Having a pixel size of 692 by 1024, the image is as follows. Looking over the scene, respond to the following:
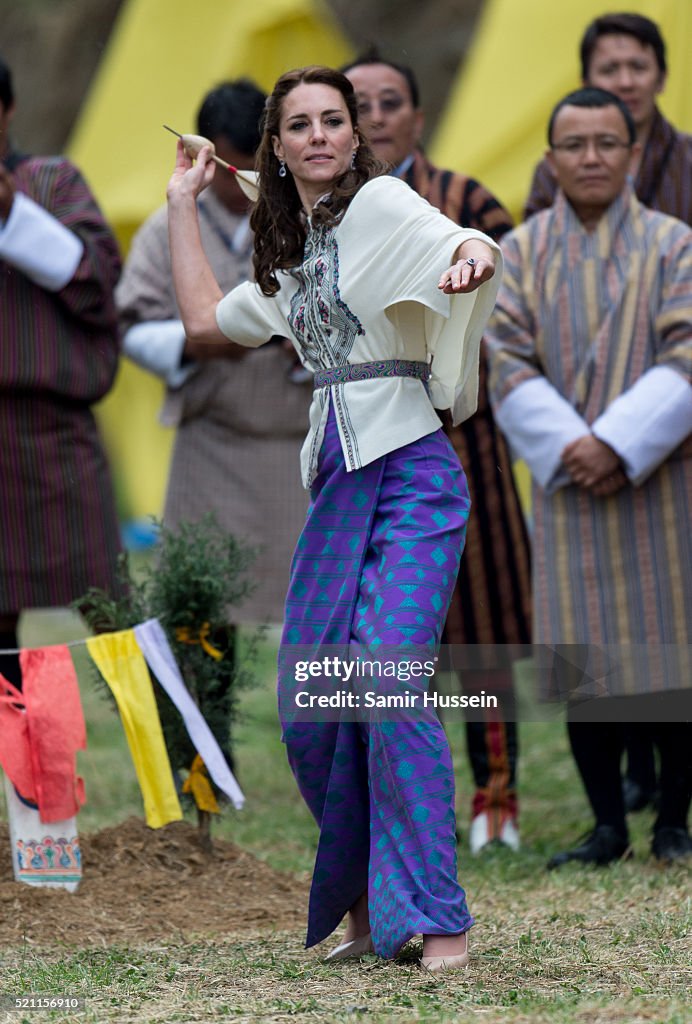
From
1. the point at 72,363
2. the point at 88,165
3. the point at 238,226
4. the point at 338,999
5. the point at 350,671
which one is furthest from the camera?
the point at 88,165

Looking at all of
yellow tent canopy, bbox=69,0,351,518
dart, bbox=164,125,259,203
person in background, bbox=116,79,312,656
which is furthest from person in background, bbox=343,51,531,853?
yellow tent canopy, bbox=69,0,351,518

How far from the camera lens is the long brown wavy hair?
3527 millimetres

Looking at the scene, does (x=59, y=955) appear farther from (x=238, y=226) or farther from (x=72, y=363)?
(x=238, y=226)

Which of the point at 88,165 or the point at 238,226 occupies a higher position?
the point at 88,165

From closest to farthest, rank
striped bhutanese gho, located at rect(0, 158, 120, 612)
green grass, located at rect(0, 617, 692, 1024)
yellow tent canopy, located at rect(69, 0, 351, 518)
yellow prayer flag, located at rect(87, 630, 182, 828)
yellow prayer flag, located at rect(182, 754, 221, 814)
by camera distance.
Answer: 1. green grass, located at rect(0, 617, 692, 1024)
2. yellow prayer flag, located at rect(87, 630, 182, 828)
3. yellow prayer flag, located at rect(182, 754, 221, 814)
4. striped bhutanese gho, located at rect(0, 158, 120, 612)
5. yellow tent canopy, located at rect(69, 0, 351, 518)

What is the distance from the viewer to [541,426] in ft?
15.0

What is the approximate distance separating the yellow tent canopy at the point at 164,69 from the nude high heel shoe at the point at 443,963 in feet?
16.0

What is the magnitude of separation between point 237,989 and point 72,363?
2.26 meters

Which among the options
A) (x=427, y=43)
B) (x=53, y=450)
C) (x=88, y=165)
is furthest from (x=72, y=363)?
(x=427, y=43)

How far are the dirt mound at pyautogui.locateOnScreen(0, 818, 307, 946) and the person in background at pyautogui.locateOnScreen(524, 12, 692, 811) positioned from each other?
1305 mm

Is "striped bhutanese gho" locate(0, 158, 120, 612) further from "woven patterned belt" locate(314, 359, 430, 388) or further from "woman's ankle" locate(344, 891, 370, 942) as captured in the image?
"woman's ankle" locate(344, 891, 370, 942)

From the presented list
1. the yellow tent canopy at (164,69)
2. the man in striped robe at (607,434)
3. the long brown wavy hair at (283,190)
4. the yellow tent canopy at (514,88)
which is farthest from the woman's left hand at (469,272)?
the yellow tent canopy at (164,69)

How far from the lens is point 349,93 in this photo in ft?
11.7

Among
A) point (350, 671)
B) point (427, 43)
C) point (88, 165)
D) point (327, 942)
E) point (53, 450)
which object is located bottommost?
point (327, 942)
